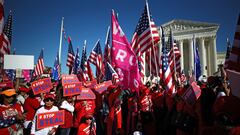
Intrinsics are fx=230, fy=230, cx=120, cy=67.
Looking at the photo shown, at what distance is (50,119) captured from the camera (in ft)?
15.2

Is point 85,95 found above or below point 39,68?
below

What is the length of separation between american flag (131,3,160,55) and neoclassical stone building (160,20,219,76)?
60.1 m

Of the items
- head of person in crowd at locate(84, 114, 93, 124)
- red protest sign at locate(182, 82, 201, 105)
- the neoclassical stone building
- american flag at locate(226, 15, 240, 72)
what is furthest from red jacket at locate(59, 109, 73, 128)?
the neoclassical stone building

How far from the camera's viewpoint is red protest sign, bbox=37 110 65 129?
449cm

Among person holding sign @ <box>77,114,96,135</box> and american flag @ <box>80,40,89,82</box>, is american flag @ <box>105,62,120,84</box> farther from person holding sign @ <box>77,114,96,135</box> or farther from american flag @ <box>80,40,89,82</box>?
person holding sign @ <box>77,114,96,135</box>

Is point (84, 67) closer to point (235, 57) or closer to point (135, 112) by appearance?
point (135, 112)

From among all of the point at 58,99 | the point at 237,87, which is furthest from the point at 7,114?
the point at 237,87

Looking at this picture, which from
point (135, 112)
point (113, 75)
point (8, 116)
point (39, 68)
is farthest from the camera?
point (39, 68)

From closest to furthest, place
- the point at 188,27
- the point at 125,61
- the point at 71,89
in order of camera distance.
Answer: the point at 71,89 → the point at 125,61 → the point at 188,27

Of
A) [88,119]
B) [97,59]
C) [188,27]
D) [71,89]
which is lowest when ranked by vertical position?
[88,119]

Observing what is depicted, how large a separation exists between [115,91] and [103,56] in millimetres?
6620

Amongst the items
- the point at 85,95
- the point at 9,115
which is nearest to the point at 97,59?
the point at 85,95

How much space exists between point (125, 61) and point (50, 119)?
2.57 meters

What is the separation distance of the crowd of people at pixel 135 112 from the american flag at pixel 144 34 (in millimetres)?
1555
